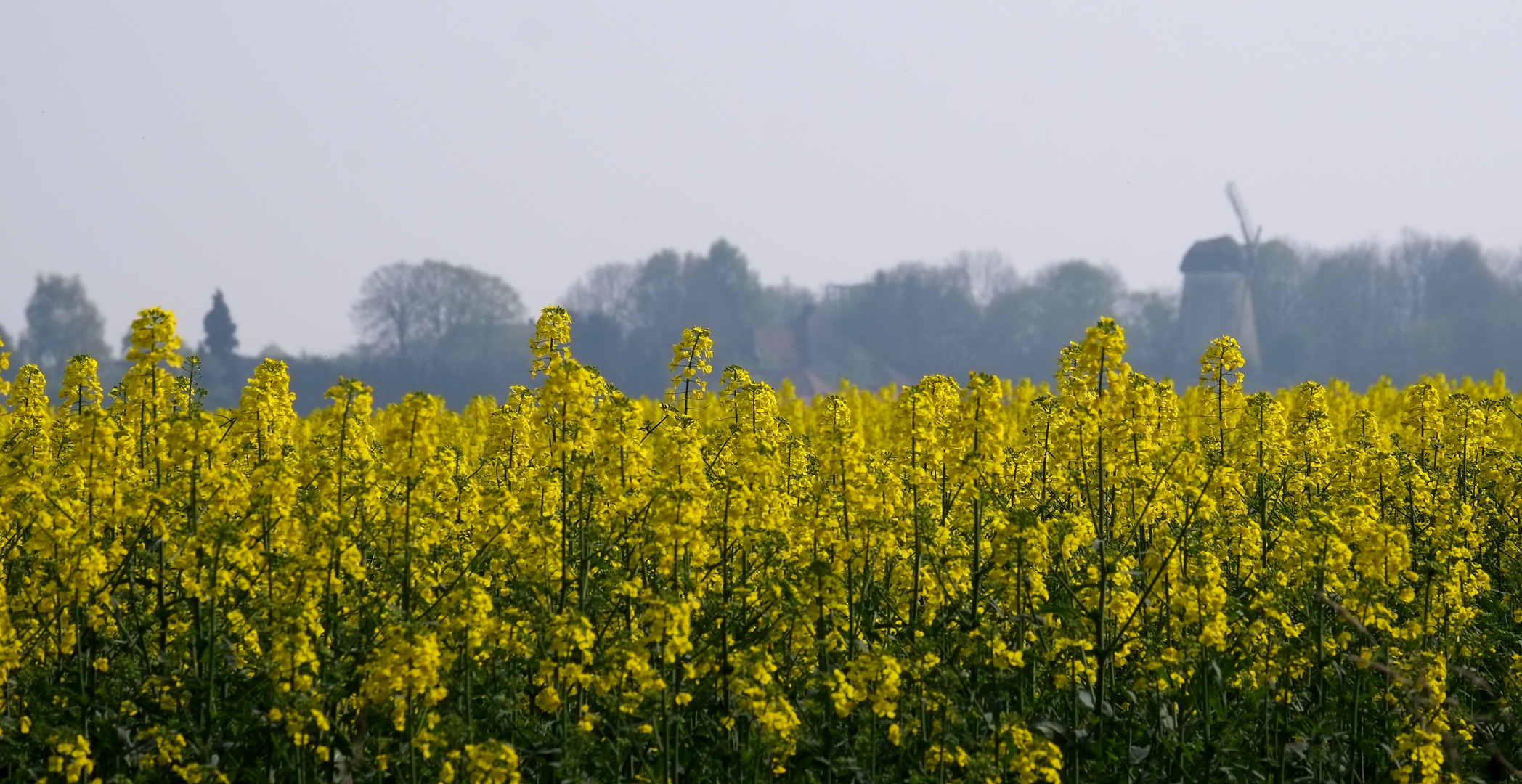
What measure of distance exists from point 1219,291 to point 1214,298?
0.79 metres

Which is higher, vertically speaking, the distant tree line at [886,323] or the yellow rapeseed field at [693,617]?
the distant tree line at [886,323]

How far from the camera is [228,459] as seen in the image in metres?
10.1

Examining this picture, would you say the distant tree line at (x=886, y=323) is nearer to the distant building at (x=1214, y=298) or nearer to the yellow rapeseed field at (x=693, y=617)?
the distant building at (x=1214, y=298)

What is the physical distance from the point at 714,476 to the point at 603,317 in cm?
11332

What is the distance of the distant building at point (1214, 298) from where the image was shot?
12262cm

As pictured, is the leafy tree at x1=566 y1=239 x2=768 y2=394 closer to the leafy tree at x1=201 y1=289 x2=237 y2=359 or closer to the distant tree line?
the distant tree line

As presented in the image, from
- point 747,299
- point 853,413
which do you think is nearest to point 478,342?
point 747,299

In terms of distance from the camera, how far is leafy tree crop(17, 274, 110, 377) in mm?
122812

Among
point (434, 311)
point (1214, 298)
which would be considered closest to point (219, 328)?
point (434, 311)

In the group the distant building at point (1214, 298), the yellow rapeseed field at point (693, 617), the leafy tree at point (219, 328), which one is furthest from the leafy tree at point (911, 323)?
the yellow rapeseed field at point (693, 617)

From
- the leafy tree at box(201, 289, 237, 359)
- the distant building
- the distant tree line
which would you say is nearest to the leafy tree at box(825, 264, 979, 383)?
the distant tree line

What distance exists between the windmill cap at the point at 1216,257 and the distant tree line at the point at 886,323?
232 centimetres

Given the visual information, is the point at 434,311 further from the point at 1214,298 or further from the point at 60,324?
the point at 1214,298

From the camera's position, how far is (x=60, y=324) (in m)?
124
